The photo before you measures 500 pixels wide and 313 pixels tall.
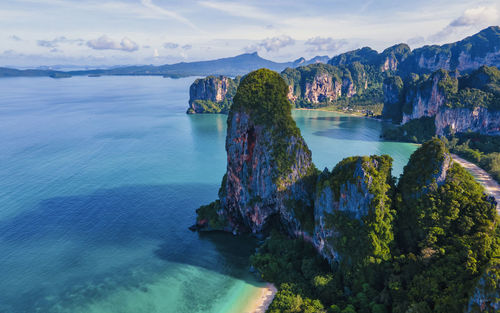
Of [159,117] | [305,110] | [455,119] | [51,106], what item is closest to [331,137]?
[455,119]

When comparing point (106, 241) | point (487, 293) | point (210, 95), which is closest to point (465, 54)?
point (210, 95)

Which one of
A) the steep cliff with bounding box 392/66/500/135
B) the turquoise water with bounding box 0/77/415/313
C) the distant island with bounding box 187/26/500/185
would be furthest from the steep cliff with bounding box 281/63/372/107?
the turquoise water with bounding box 0/77/415/313

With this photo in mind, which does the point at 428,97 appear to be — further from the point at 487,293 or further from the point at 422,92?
the point at 487,293

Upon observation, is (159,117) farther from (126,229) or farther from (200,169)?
(126,229)

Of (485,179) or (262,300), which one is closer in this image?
(262,300)

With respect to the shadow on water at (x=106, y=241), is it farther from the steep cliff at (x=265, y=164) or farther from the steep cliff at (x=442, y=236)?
the steep cliff at (x=442, y=236)

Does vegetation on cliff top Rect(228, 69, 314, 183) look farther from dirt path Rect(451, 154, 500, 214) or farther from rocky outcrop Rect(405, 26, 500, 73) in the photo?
rocky outcrop Rect(405, 26, 500, 73)

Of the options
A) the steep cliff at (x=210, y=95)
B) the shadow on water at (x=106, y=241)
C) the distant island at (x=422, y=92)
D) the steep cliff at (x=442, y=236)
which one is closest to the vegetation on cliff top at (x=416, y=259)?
the steep cliff at (x=442, y=236)

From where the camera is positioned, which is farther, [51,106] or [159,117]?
[51,106]
